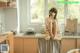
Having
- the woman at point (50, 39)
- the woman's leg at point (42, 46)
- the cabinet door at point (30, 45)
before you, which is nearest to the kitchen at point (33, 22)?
the cabinet door at point (30, 45)

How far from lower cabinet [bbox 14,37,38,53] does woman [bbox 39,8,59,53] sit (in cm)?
129

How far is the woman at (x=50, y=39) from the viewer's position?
119 inches

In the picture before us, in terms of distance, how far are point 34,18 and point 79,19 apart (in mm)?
1097

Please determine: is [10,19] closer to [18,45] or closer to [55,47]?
[18,45]

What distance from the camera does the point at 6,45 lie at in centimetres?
271

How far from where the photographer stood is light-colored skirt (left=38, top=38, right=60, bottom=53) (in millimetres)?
3027

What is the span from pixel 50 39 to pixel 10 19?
1.99m

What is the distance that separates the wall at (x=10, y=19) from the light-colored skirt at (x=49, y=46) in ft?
6.16

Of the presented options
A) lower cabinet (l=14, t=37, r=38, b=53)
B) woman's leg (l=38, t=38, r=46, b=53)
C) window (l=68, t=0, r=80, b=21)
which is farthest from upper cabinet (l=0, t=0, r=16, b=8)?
woman's leg (l=38, t=38, r=46, b=53)

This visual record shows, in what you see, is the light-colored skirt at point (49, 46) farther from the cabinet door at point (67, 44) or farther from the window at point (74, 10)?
the window at point (74, 10)

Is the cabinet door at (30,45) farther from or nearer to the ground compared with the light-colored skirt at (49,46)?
nearer to the ground

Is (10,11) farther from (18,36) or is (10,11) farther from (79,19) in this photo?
(79,19)

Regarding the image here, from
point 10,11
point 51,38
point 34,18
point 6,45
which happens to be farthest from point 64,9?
point 6,45

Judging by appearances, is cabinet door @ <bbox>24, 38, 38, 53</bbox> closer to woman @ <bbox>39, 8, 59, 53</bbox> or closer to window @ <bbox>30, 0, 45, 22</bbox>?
Result: window @ <bbox>30, 0, 45, 22</bbox>
